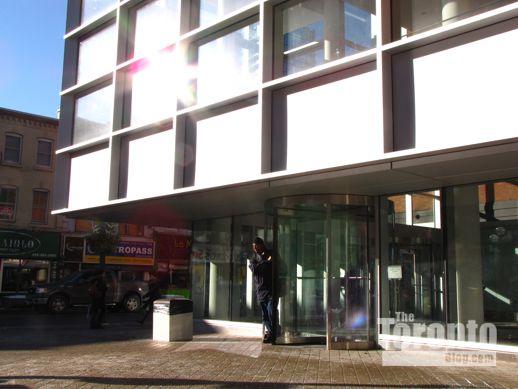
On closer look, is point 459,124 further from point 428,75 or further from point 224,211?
point 224,211

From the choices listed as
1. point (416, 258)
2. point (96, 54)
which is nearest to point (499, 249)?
Answer: point (416, 258)

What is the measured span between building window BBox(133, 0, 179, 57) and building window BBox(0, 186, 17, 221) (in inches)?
900

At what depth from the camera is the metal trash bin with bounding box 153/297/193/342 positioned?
11898 millimetres

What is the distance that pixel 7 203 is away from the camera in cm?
3369

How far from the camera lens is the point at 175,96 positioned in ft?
41.4

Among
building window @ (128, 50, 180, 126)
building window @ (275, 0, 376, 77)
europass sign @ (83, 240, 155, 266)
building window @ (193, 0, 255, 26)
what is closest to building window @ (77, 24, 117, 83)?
building window @ (128, 50, 180, 126)

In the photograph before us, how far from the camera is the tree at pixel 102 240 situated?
1436 inches

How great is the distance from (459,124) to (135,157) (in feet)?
26.1

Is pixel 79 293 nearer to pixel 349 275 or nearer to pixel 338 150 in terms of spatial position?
pixel 349 275

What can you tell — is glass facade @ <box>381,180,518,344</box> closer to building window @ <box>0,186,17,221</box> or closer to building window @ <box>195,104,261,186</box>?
building window @ <box>195,104,261,186</box>

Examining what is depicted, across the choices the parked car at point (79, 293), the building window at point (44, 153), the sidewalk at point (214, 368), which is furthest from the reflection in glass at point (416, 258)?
the building window at point (44, 153)

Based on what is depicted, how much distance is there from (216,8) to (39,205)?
2638cm

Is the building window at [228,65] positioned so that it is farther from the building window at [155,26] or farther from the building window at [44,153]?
the building window at [44,153]

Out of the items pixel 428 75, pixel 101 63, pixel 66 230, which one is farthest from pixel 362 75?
pixel 66 230
